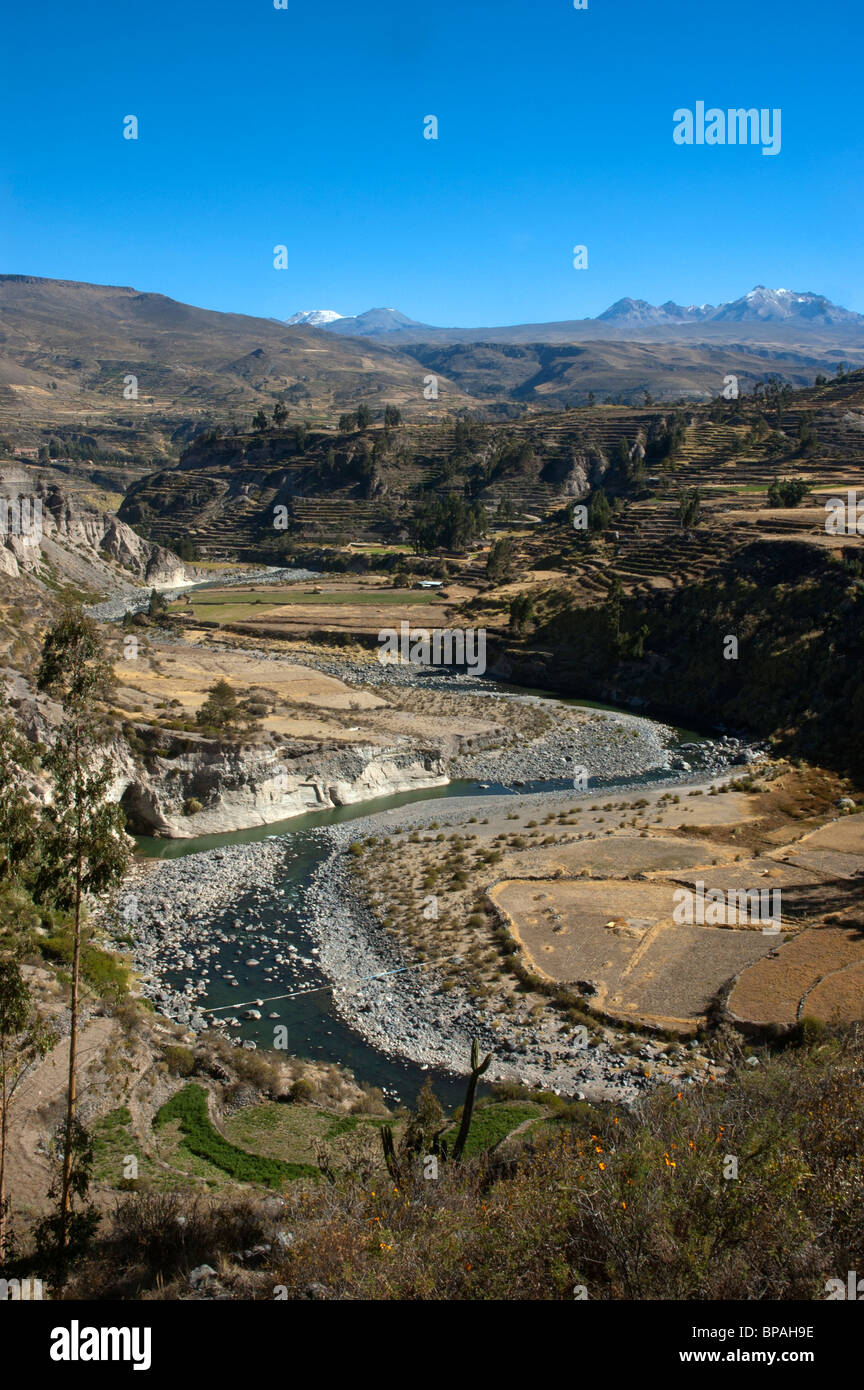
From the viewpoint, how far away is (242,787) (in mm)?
33281

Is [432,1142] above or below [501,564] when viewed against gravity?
below

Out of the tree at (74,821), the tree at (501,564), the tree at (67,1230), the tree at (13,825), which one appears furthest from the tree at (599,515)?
the tree at (67,1230)

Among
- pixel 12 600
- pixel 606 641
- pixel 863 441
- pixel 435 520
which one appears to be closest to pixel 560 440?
pixel 435 520

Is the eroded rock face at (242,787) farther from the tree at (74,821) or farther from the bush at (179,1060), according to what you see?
the tree at (74,821)

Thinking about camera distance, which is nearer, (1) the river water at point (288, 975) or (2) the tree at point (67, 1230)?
(2) the tree at point (67, 1230)

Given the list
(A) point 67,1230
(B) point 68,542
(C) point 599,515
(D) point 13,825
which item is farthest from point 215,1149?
(B) point 68,542

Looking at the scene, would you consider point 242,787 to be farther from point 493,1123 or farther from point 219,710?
point 493,1123

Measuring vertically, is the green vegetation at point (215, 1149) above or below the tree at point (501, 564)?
below

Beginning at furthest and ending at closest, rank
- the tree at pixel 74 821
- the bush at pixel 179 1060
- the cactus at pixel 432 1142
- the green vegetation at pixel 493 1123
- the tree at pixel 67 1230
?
the bush at pixel 179 1060, the green vegetation at pixel 493 1123, the cactus at pixel 432 1142, the tree at pixel 74 821, the tree at pixel 67 1230

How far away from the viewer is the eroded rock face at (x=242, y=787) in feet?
104

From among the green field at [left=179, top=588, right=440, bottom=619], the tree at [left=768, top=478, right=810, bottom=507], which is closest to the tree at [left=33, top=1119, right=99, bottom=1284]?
the green field at [left=179, top=588, right=440, bottom=619]

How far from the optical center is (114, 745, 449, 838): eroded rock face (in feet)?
104

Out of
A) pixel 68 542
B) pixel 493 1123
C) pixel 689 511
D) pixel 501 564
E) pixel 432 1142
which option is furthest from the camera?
pixel 501 564
